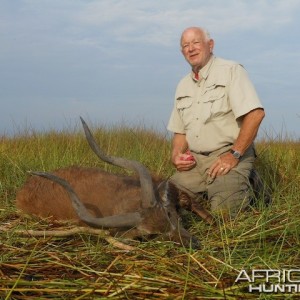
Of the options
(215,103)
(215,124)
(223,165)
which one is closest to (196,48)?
(215,103)

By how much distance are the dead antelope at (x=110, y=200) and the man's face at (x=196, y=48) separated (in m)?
1.62

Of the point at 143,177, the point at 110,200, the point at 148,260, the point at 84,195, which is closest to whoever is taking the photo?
the point at 148,260

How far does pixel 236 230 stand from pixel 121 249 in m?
1.02

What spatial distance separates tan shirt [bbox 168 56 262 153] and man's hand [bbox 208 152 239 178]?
10.3 inches

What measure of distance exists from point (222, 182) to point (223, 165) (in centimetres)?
17

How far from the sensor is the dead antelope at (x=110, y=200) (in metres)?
3.97

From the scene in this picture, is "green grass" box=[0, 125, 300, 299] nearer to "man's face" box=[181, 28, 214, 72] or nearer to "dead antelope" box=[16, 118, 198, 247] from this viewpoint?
"dead antelope" box=[16, 118, 198, 247]

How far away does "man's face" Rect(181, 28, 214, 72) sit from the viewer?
593 centimetres

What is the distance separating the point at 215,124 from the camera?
5.75 metres

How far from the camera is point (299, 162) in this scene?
7.57m

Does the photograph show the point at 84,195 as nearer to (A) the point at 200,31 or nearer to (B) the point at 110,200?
(B) the point at 110,200

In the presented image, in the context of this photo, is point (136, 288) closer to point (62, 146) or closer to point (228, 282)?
point (228, 282)

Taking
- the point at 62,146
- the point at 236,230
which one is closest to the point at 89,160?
the point at 62,146

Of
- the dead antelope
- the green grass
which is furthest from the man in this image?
the dead antelope
